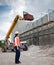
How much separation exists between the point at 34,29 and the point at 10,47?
10.5 metres

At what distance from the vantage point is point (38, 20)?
42.6m

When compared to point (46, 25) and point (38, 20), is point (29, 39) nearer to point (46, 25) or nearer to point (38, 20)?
point (38, 20)

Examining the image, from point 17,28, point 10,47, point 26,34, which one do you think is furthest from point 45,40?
point 17,28

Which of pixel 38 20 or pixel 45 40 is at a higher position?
pixel 38 20

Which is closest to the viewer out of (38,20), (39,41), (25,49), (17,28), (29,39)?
(25,49)

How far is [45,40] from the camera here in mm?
36438

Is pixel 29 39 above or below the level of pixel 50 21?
below

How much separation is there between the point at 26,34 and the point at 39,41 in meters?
10.8

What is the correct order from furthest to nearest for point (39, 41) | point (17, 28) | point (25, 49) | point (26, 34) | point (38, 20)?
point (17, 28) → point (26, 34) → point (38, 20) → point (39, 41) → point (25, 49)

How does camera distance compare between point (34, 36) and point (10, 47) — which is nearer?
point (10, 47)

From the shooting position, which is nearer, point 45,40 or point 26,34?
point 45,40

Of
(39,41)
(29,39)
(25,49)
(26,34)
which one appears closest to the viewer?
(25,49)

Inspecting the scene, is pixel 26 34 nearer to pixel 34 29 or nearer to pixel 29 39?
pixel 29 39

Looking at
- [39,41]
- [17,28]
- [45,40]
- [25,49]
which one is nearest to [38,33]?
[39,41]
